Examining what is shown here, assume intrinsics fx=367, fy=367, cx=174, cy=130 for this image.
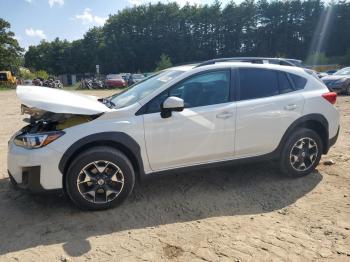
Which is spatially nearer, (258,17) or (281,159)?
(281,159)

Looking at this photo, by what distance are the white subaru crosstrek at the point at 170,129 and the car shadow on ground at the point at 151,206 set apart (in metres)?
0.25

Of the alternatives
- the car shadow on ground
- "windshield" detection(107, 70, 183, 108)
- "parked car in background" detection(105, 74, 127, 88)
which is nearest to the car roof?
"windshield" detection(107, 70, 183, 108)

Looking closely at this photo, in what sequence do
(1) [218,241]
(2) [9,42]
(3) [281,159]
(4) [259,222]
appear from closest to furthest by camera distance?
1. (1) [218,241]
2. (4) [259,222]
3. (3) [281,159]
4. (2) [9,42]

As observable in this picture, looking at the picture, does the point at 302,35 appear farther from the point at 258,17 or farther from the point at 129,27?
the point at 129,27

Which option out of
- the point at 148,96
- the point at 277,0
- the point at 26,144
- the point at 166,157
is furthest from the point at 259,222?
the point at 277,0

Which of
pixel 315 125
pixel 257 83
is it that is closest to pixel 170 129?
pixel 257 83

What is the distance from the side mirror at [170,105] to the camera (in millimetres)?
4105

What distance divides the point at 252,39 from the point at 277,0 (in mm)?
12523

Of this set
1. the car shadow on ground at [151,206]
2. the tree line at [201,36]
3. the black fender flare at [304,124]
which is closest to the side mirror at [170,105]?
the car shadow on ground at [151,206]

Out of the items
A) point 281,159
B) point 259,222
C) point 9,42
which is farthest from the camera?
point 9,42

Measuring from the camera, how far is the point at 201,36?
96000 millimetres

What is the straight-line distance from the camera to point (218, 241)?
11.5 ft

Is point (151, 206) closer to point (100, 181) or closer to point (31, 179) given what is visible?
point (100, 181)

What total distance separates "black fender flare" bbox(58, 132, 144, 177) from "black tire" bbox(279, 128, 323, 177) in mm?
2028
